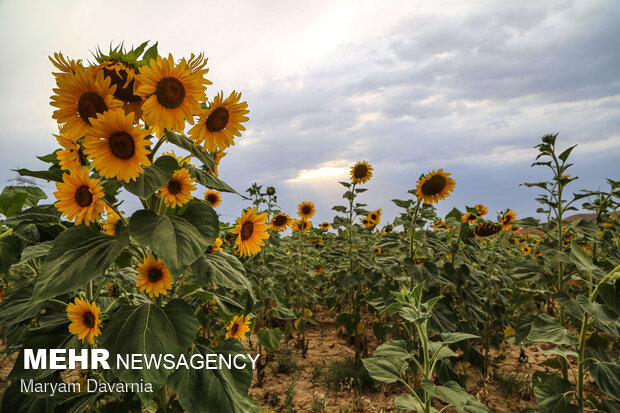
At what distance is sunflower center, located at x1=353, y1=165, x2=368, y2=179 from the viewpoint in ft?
16.4

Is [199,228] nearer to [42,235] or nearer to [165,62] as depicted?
[165,62]

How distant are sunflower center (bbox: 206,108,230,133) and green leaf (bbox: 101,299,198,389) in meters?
0.82

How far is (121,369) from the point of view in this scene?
1.20m

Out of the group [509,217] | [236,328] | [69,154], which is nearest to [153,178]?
[69,154]

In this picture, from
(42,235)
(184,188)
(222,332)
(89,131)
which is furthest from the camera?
(222,332)

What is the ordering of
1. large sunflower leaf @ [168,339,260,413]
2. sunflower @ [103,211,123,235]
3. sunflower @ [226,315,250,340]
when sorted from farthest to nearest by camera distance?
1. sunflower @ [226,315,250,340]
2. sunflower @ [103,211,123,235]
3. large sunflower leaf @ [168,339,260,413]

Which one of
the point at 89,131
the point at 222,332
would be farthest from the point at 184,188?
the point at 222,332

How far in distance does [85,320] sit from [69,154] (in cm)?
86

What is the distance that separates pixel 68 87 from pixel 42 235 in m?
1.21

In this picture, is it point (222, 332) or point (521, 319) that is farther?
point (521, 319)

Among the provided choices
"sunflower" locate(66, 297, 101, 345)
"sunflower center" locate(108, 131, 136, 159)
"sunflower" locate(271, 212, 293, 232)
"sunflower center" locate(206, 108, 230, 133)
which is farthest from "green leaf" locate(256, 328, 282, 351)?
"sunflower center" locate(108, 131, 136, 159)

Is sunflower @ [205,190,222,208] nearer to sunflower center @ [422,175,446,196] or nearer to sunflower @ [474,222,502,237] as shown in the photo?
sunflower center @ [422,175,446,196]

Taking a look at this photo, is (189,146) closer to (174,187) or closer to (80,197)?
(174,187)

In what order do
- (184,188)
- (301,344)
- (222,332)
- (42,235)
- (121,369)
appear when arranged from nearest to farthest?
1. (121,369)
2. (184,188)
3. (42,235)
4. (222,332)
5. (301,344)
